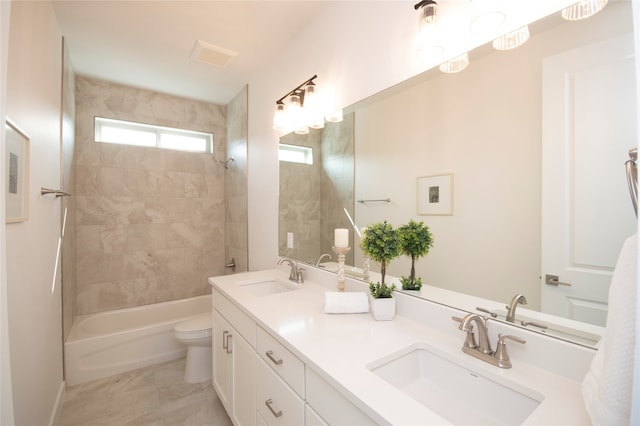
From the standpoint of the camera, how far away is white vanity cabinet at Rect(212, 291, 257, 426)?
52.9 inches

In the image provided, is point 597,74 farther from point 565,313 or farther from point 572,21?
point 565,313

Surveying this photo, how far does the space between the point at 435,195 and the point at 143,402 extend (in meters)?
2.43

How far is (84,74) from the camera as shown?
2600 mm

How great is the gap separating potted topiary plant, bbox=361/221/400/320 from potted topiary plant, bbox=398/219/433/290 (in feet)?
0.12

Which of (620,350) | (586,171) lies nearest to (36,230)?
(620,350)

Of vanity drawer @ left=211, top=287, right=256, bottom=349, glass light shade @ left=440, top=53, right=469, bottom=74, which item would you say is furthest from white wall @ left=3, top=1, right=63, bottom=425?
glass light shade @ left=440, top=53, right=469, bottom=74

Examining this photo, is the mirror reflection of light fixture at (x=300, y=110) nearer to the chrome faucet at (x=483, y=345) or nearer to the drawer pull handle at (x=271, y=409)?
the chrome faucet at (x=483, y=345)

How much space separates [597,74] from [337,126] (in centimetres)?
114

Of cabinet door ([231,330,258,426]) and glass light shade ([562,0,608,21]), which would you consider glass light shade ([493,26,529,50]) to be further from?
cabinet door ([231,330,258,426])

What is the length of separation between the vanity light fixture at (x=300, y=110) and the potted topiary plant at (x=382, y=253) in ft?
2.90

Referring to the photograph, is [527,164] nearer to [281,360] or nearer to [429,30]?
[429,30]

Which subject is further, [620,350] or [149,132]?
[149,132]

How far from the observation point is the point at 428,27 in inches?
42.3

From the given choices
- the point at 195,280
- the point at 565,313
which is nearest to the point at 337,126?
the point at 565,313
